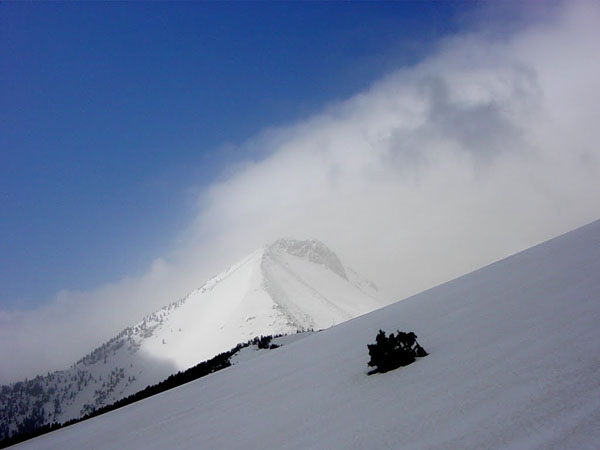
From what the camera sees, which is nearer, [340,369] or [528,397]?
[528,397]

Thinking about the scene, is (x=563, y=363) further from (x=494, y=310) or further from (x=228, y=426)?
(x=228, y=426)

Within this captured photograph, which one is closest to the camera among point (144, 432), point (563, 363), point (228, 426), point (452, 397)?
point (563, 363)

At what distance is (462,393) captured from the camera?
3.97m

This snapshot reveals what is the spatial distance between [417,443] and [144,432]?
8.25 m

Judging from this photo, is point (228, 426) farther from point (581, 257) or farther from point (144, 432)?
point (581, 257)

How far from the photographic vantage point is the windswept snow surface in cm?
296

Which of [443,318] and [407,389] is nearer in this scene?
[407,389]

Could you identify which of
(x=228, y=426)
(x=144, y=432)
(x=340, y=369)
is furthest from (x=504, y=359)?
(x=144, y=432)

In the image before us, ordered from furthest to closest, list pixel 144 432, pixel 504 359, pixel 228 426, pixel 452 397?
pixel 144 432 → pixel 228 426 → pixel 504 359 → pixel 452 397

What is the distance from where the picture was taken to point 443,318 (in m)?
9.29

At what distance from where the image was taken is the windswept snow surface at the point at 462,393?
2.96 m

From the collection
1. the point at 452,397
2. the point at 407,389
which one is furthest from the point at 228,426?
the point at 452,397

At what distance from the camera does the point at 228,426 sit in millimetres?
6605

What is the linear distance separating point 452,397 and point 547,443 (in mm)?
1600
